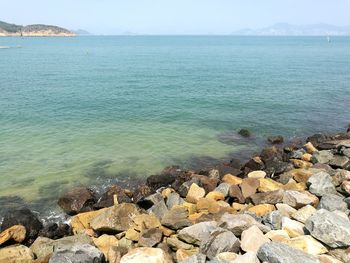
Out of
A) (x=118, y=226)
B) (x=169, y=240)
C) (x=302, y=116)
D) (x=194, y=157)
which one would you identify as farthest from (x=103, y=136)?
(x=302, y=116)

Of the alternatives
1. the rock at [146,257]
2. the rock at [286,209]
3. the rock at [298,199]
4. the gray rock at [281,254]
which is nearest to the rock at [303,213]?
the rock at [286,209]

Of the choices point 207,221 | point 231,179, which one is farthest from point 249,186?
point 207,221

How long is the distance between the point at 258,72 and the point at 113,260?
197ft

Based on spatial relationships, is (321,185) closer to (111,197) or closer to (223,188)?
(223,188)

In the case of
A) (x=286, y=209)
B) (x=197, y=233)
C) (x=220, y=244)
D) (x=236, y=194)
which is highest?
(x=220, y=244)

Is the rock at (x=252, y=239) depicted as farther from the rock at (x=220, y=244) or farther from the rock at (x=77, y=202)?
the rock at (x=77, y=202)

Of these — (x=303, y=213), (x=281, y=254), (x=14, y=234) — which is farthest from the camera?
(x=14, y=234)

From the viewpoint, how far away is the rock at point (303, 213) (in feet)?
44.5

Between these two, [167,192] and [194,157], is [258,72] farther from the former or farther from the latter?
[167,192]

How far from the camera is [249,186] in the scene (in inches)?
685

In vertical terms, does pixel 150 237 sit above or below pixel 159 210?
above

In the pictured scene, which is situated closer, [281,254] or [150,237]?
[281,254]

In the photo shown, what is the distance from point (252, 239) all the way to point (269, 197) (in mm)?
4574

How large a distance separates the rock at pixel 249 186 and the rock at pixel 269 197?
0.53 metres
